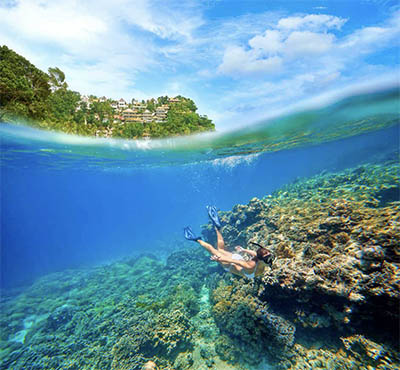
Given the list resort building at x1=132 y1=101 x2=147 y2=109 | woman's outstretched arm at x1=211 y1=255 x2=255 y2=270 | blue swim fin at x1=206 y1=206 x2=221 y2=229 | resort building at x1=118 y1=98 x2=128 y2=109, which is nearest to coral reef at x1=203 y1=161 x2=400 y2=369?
woman's outstretched arm at x1=211 y1=255 x2=255 y2=270

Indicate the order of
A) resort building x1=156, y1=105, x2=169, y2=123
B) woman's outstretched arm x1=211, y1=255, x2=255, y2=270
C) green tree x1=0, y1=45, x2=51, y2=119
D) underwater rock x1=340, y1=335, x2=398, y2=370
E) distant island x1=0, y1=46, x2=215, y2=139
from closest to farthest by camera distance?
underwater rock x1=340, y1=335, x2=398, y2=370, woman's outstretched arm x1=211, y1=255, x2=255, y2=270, green tree x1=0, y1=45, x2=51, y2=119, distant island x1=0, y1=46, x2=215, y2=139, resort building x1=156, y1=105, x2=169, y2=123

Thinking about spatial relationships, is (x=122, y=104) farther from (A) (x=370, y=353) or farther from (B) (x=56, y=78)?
(A) (x=370, y=353)

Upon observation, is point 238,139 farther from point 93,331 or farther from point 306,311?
point 93,331

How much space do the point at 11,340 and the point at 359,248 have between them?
16.7 meters

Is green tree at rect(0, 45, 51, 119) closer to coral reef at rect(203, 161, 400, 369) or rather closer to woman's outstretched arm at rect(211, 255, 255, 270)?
woman's outstretched arm at rect(211, 255, 255, 270)

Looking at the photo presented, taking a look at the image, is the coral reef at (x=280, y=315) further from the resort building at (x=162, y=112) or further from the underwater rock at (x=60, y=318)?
the resort building at (x=162, y=112)

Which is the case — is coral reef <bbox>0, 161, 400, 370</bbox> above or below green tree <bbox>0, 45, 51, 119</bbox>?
below

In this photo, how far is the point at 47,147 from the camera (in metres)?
16.4

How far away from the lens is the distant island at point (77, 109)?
737 cm

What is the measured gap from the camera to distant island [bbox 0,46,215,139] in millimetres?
7367

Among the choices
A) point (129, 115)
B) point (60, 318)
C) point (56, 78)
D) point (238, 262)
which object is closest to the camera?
point (238, 262)

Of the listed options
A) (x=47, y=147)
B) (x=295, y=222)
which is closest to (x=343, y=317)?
(x=295, y=222)

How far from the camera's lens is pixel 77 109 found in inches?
390

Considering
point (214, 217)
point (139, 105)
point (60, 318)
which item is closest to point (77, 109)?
point (139, 105)
